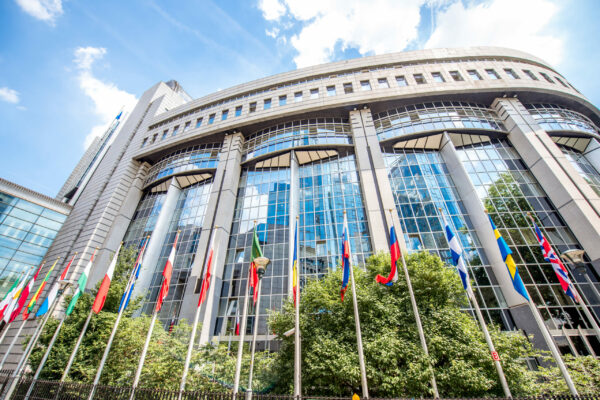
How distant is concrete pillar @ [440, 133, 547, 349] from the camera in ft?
58.5

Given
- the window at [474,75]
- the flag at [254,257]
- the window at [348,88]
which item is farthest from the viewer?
the window at [348,88]

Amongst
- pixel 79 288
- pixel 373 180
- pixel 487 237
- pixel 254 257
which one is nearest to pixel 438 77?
pixel 373 180

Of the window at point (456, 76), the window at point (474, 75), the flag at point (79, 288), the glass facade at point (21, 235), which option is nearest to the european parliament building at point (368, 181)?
the window at point (474, 75)

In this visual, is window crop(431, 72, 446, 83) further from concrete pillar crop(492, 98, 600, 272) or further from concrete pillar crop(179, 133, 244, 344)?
concrete pillar crop(179, 133, 244, 344)

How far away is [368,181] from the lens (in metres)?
25.2

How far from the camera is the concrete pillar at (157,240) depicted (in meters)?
26.7

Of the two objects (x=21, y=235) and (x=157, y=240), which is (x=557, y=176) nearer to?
(x=157, y=240)

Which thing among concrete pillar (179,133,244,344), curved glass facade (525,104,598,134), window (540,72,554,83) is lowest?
concrete pillar (179,133,244,344)

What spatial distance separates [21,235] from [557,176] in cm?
5434

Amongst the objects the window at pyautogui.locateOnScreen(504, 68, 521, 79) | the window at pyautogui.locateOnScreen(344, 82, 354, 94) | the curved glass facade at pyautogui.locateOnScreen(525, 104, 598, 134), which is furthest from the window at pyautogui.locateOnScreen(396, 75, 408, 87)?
the curved glass facade at pyautogui.locateOnScreen(525, 104, 598, 134)

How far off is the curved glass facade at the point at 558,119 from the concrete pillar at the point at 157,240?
42.7 meters

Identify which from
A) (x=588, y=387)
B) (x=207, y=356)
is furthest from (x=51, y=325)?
A: (x=588, y=387)

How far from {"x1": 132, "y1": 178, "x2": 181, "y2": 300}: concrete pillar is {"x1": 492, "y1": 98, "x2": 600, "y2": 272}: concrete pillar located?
122 feet

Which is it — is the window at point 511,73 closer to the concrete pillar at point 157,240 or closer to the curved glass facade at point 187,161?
the curved glass facade at point 187,161
